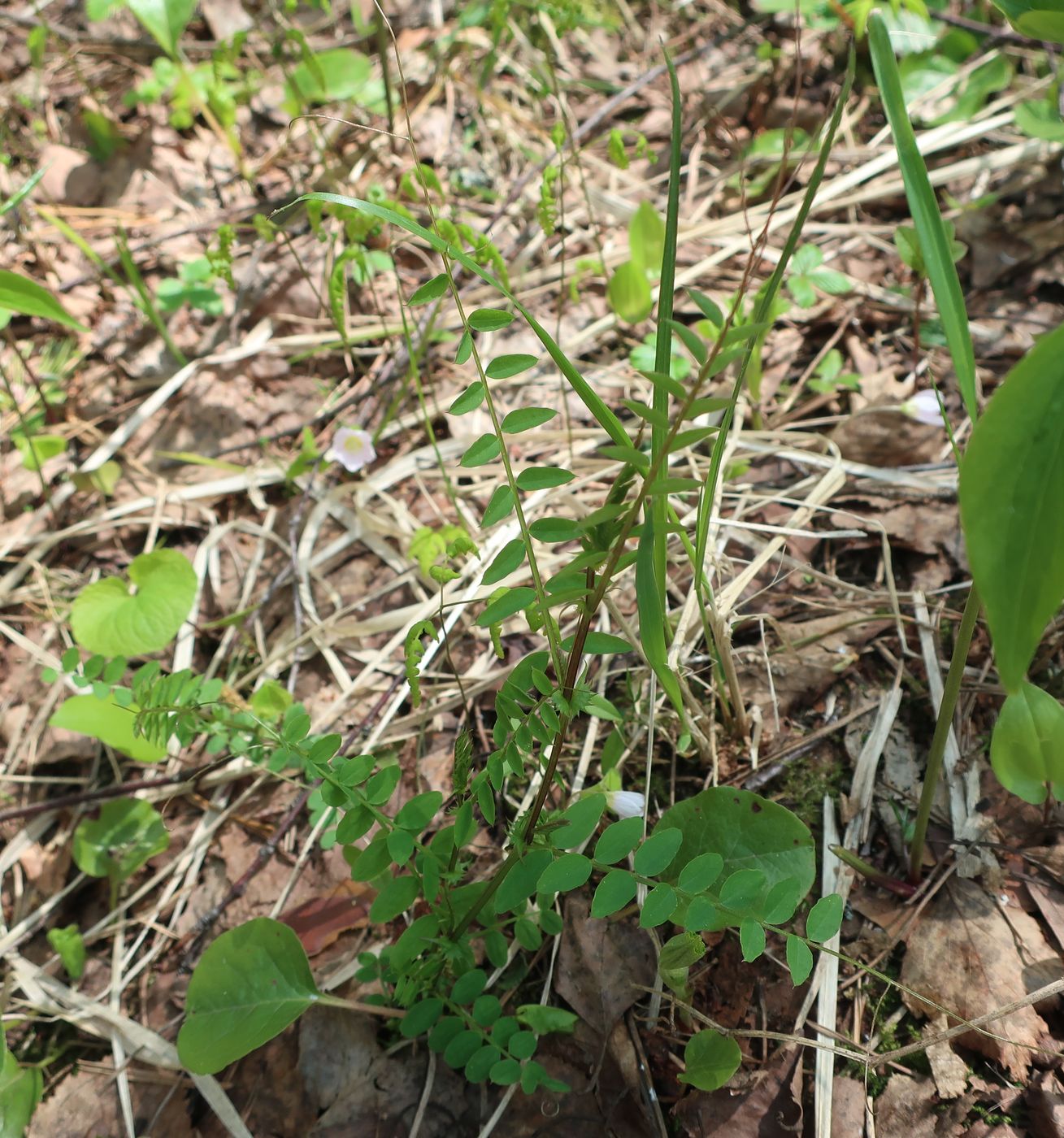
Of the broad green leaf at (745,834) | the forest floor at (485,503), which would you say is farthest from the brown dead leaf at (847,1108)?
the broad green leaf at (745,834)

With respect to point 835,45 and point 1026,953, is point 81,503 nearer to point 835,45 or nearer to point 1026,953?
point 1026,953

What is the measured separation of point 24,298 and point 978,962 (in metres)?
2.07

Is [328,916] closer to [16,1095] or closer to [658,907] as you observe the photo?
[16,1095]

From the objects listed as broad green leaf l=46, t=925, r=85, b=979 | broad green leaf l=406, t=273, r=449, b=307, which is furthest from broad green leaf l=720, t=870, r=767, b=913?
broad green leaf l=46, t=925, r=85, b=979

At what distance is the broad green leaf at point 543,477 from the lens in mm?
945

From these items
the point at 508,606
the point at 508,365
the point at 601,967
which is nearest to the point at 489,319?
the point at 508,365

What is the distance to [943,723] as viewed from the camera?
3.67ft

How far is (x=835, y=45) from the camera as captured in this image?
104 inches

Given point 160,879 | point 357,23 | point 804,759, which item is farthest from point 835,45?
point 160,879

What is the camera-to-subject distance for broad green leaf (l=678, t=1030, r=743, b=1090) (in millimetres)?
1098

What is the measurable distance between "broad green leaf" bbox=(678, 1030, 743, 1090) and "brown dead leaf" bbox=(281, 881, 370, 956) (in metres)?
0.64

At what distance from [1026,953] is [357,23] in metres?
3.25

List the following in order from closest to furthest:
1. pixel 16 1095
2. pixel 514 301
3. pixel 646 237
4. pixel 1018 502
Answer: pixel 1018 502 < pixel 514 301 < pixel 16 1095 < pixel 646 237

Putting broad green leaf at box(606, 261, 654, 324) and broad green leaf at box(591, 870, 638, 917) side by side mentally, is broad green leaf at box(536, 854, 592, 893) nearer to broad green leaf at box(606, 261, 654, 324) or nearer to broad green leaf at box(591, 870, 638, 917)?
broad green leaf at box(591, 870, 638, 917)
